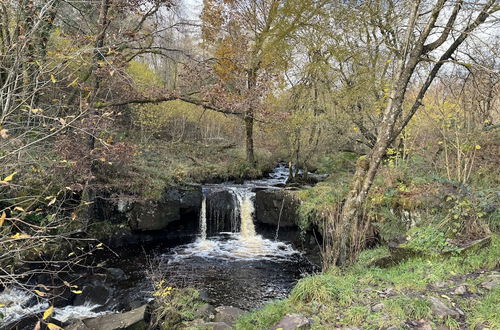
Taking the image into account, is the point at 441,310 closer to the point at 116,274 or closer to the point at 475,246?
the point at 475,246

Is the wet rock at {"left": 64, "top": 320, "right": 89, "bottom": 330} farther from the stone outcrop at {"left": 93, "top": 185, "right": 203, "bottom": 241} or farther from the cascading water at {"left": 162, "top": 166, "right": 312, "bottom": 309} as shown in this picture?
the stone outcrop at {"left": 93, "top": 185, "right": 203, "bottom": 241}

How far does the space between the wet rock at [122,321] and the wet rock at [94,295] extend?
0.97 m

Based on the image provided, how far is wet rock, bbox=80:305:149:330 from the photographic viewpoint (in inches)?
187

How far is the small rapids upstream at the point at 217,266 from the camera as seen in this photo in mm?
5832

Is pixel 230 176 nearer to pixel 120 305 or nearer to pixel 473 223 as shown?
pixel 120 305

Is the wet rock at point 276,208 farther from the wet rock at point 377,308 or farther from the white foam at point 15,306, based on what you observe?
the white foam at point 15,306

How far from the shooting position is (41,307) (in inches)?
227

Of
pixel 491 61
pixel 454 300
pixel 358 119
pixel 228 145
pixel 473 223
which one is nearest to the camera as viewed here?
pixel 454 300

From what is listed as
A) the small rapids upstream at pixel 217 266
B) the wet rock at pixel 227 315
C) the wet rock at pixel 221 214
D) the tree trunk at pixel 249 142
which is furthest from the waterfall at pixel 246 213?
the wet rock at pixel 227 315

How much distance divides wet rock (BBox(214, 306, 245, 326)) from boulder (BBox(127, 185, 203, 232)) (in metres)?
4.70

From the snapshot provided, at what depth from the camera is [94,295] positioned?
6066mm

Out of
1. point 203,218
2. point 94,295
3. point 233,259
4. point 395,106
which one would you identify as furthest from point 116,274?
point 395,106

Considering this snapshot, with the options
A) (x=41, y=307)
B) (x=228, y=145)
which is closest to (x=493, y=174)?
(x=41, y=307)

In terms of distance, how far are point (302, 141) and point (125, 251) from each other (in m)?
6.94
